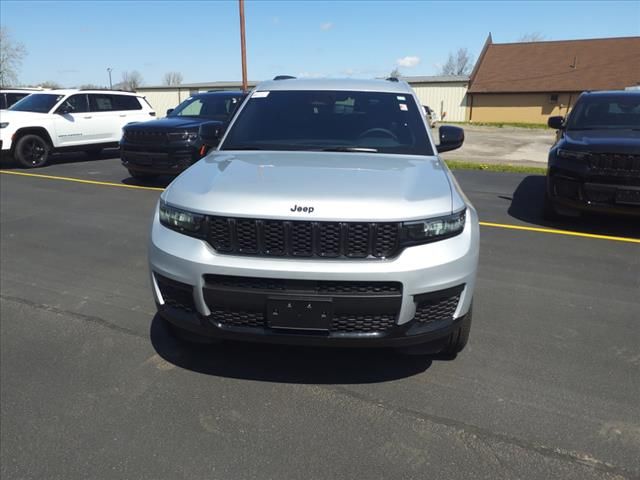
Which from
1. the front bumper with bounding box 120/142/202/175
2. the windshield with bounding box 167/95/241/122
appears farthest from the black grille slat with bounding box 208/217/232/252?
the windshield with bounding box 167/95/241/122

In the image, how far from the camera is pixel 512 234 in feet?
20.6

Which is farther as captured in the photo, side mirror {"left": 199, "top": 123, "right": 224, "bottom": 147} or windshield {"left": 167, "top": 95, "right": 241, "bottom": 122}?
windshield {"left": 167, "top": 95, "right": 241, "bottom": 122}

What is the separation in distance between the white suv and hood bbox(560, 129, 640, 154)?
38.3 ft

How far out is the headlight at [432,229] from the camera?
8.53 ft

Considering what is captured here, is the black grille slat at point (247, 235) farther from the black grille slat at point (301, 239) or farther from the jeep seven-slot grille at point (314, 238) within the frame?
the black grille slat at point (301, 239)

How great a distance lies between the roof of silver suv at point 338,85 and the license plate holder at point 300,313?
2.36m

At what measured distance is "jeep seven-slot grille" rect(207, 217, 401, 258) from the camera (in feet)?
8.38

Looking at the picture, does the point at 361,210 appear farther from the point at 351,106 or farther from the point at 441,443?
the point at 351,106

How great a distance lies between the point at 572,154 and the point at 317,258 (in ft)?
15.8

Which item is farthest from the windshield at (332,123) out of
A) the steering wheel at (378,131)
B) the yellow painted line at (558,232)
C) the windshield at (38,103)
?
the windshield at (38,103)

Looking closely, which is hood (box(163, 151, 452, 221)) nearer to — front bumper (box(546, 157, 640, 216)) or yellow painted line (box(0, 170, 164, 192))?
front bumper (box(546, 157, 640, 216))

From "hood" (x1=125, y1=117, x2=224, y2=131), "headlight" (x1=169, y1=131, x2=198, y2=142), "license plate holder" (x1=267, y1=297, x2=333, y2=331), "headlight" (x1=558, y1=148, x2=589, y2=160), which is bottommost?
"license plate holder" (x1=267, y1=297, x2=333, y2=331)

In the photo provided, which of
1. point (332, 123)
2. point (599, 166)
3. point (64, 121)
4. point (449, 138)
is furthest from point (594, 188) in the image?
point (64, 121)

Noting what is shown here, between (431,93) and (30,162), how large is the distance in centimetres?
3950
